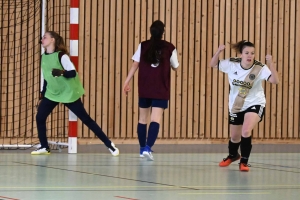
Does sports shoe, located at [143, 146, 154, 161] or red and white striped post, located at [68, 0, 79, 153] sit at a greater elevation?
red and white striped post, located at [68, 0, 79, 153]

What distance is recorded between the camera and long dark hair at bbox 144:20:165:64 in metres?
8.70

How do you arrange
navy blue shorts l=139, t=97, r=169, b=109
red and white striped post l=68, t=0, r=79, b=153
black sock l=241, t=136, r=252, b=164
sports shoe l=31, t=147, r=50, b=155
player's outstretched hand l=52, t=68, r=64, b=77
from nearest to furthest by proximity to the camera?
black sock l=241, t=136, r=252, b=164, navy blue shorts l=139, t=97, r=169, b=109, player's outstretched hand l=52, t=68, r=64, b=77, sports shoe l=31, t=147, r=50, b=155, red and white striped post l=68, t=0, r=79, b=153

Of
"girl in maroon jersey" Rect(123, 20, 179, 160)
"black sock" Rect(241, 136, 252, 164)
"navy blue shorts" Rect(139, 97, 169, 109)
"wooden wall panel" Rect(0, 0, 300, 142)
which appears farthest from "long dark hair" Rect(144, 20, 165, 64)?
"wooden wall panel" Rect(0, 0, 300, 142)

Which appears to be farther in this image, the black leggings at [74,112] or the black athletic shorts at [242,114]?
the black leggings at [74,112]

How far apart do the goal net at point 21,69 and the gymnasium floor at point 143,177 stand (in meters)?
2.19

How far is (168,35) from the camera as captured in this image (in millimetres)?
12859

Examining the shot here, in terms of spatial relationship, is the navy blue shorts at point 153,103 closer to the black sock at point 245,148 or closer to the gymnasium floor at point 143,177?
the gymnasium floor at point 143,177

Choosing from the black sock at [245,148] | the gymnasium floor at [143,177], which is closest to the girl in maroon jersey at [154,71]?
the gymnasium floor at [143,177]

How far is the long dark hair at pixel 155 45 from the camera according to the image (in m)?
8.70

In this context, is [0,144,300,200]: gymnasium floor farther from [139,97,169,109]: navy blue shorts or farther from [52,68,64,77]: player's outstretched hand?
[52,68,64,77]: player's outstretched hand

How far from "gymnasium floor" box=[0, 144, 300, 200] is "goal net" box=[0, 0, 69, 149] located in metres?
2.19

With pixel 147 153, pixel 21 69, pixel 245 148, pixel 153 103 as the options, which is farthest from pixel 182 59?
pixel 245 148

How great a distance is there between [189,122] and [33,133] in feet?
8.90

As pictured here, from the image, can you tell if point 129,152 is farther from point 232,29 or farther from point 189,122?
point 232,29
